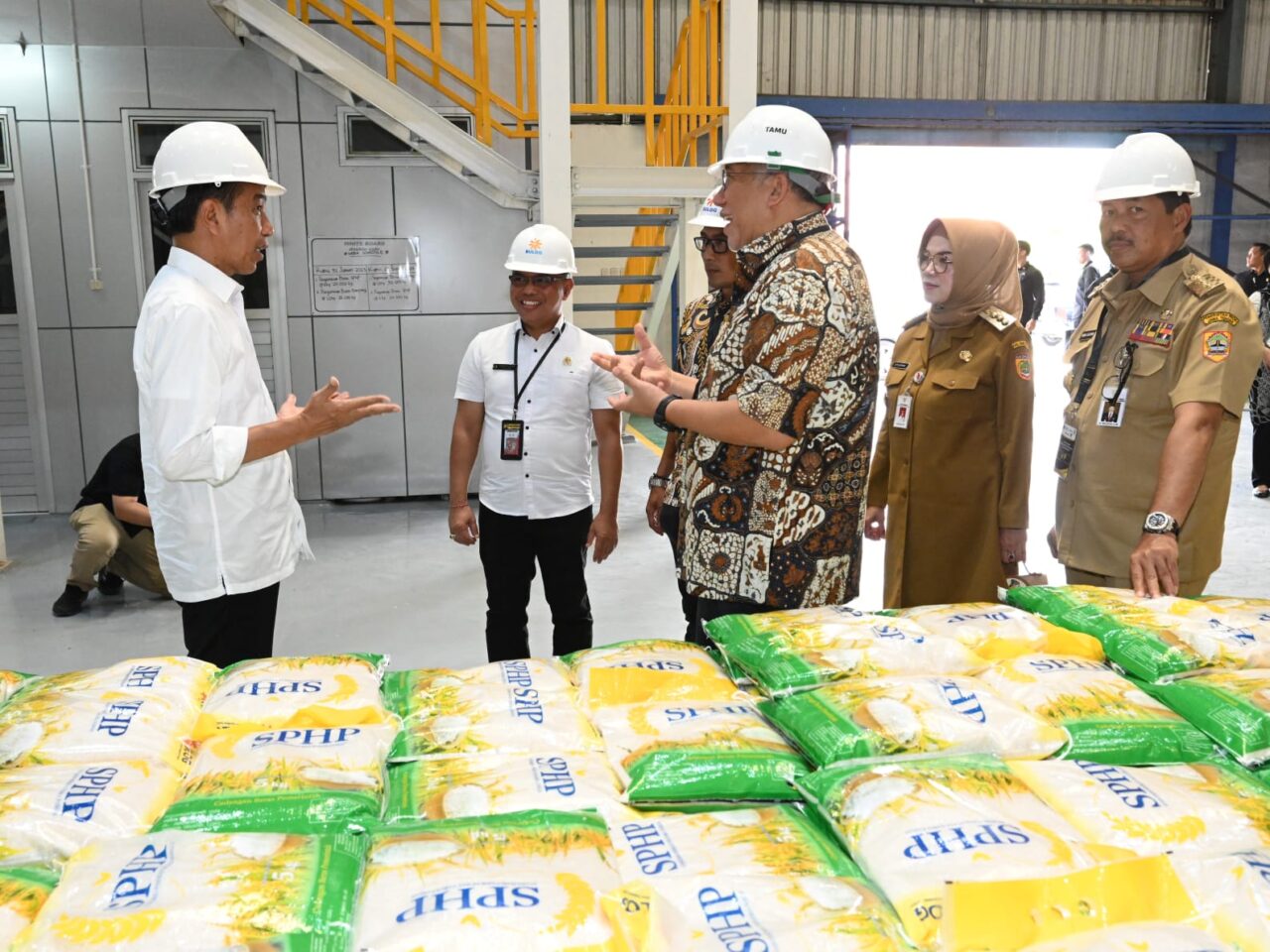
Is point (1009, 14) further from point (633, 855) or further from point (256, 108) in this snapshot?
point (633, 855)

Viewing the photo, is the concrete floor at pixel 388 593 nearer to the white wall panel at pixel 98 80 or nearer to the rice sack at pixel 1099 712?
the rice sack at pixel 1099 712

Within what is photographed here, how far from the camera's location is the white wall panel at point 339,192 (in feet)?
24.7

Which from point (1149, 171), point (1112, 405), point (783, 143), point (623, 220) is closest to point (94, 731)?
point (783, 143)

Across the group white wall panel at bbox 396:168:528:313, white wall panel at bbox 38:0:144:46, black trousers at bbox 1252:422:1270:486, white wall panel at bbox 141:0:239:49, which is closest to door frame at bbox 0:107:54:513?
white wall panel at bbox 38:0:144:46

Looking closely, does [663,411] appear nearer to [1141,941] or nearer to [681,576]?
[681,576]

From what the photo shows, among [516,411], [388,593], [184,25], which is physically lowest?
[388,593]

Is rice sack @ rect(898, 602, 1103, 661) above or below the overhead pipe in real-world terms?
below

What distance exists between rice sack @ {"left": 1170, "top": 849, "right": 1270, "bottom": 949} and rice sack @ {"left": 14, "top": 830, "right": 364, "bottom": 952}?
888 mm

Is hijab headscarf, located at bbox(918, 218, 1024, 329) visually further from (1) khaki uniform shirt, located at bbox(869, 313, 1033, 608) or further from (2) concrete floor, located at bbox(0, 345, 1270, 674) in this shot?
(2) concrete floor, located at bbox(0, 345, 1270, 674)

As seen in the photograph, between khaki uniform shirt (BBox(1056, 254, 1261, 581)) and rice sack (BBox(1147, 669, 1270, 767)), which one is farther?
khaki uniform shirt (BBox(1056, 254, 1261, 581))

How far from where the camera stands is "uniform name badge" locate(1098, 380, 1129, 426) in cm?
268

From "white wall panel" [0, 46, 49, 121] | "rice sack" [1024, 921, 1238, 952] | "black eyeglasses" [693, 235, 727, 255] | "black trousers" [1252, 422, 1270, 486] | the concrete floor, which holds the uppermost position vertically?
"white wall panel" [0, 46, 49, 121]

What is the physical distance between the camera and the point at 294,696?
1558 millimetres

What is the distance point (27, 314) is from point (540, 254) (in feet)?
18.6
